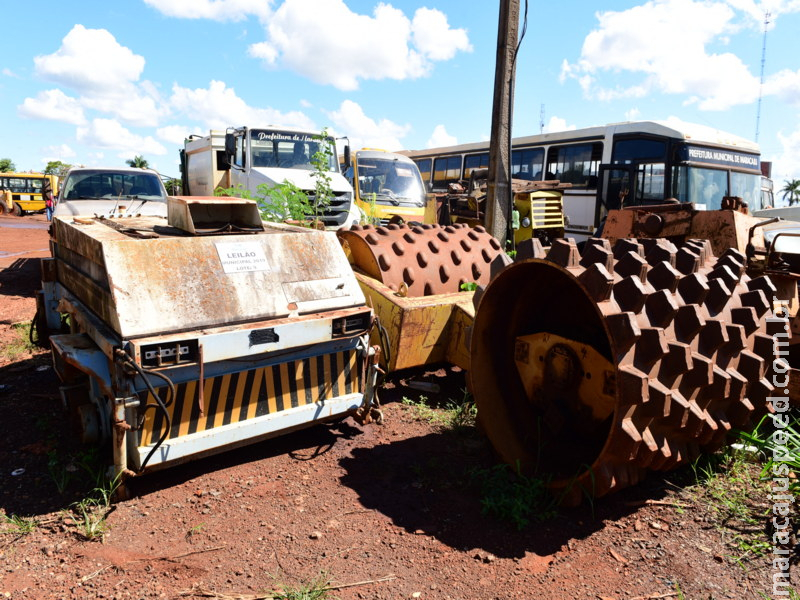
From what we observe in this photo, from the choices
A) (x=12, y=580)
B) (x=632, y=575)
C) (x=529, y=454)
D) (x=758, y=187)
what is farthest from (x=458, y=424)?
(x=758, y=187)

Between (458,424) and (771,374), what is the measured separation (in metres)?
2.04

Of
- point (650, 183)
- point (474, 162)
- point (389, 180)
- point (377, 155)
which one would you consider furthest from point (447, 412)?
point (474, 162)

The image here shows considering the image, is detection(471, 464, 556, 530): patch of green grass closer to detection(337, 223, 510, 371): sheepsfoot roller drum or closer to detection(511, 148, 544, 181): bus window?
detection(337, 223, 510, 371): sheepsfoot roller drum

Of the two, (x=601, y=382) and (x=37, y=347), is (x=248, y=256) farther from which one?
(x=37, y=347)

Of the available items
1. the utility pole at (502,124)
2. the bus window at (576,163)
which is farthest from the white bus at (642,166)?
the utility pole at (502,124)

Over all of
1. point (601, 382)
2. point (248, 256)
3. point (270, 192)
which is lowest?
point (601, 382)

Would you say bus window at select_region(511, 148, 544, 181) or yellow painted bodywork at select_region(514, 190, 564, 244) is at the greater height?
bus window at select_region(511, 148, 544, 181)

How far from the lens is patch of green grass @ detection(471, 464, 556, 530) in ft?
10.0

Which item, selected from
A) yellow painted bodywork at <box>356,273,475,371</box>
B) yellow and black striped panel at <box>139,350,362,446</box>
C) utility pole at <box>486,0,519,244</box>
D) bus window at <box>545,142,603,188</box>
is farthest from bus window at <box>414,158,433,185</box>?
yellow and black striped panel at <box>139,350,362,446</box>

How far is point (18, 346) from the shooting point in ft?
19.4

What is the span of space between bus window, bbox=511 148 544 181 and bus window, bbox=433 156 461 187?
2996mm

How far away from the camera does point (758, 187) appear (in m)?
13.9

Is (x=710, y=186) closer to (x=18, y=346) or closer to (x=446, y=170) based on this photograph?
(x=446, y=170)

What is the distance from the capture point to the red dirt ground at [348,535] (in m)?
2.56
